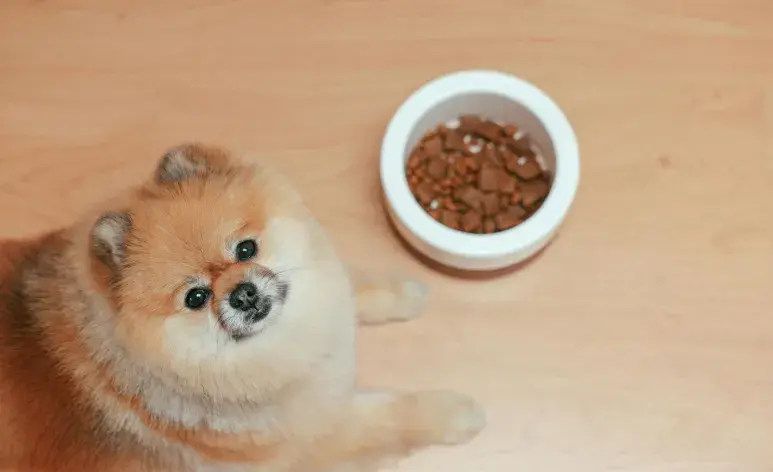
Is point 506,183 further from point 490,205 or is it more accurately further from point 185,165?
point 185,165

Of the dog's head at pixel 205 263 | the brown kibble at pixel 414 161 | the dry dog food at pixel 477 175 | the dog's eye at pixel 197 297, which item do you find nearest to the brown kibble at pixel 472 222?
the dry dog food at pixel 477 175

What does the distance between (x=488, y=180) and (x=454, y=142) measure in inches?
3.1

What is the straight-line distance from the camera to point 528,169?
1.30 metres

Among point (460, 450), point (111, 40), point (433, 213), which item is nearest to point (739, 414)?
point (460, 450)

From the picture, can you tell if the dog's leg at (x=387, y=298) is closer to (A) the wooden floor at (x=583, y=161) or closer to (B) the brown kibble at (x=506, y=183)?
(A) the wooden floor at (x=583, y=161)

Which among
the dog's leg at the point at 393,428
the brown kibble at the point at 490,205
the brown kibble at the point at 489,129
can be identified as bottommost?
the dog's leg at the point at 393,428

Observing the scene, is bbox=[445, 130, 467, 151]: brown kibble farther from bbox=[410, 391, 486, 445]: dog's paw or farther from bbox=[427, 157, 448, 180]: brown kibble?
bbox=[410, 391, 486, 445]: dog's paw

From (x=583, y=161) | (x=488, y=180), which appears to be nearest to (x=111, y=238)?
(x=488, y=180)

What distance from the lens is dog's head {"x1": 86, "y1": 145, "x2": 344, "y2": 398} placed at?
0.92 metres

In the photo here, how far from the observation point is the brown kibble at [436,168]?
1312 millimetres

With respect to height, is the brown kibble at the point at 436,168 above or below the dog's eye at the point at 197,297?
above

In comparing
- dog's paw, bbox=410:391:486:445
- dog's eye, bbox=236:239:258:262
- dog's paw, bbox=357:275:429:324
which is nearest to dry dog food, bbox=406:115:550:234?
dog's paw, bbox=357:275:429:324

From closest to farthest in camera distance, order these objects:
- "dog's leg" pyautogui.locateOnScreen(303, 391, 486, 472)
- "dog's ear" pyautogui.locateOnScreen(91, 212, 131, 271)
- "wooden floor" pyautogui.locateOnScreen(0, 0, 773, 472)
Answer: "dog's ear" pyautogui.locateOnScreen(91, 212, 131, 271) → "dog's leg" pyautogui.locateOnScreen(303, 391, 486, 472) → "wooden floor" pyautogui.locateOnScreen(0, 0, 773, 472)

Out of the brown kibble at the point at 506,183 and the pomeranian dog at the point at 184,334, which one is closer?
the pomeranian dog at the point at 184,334
